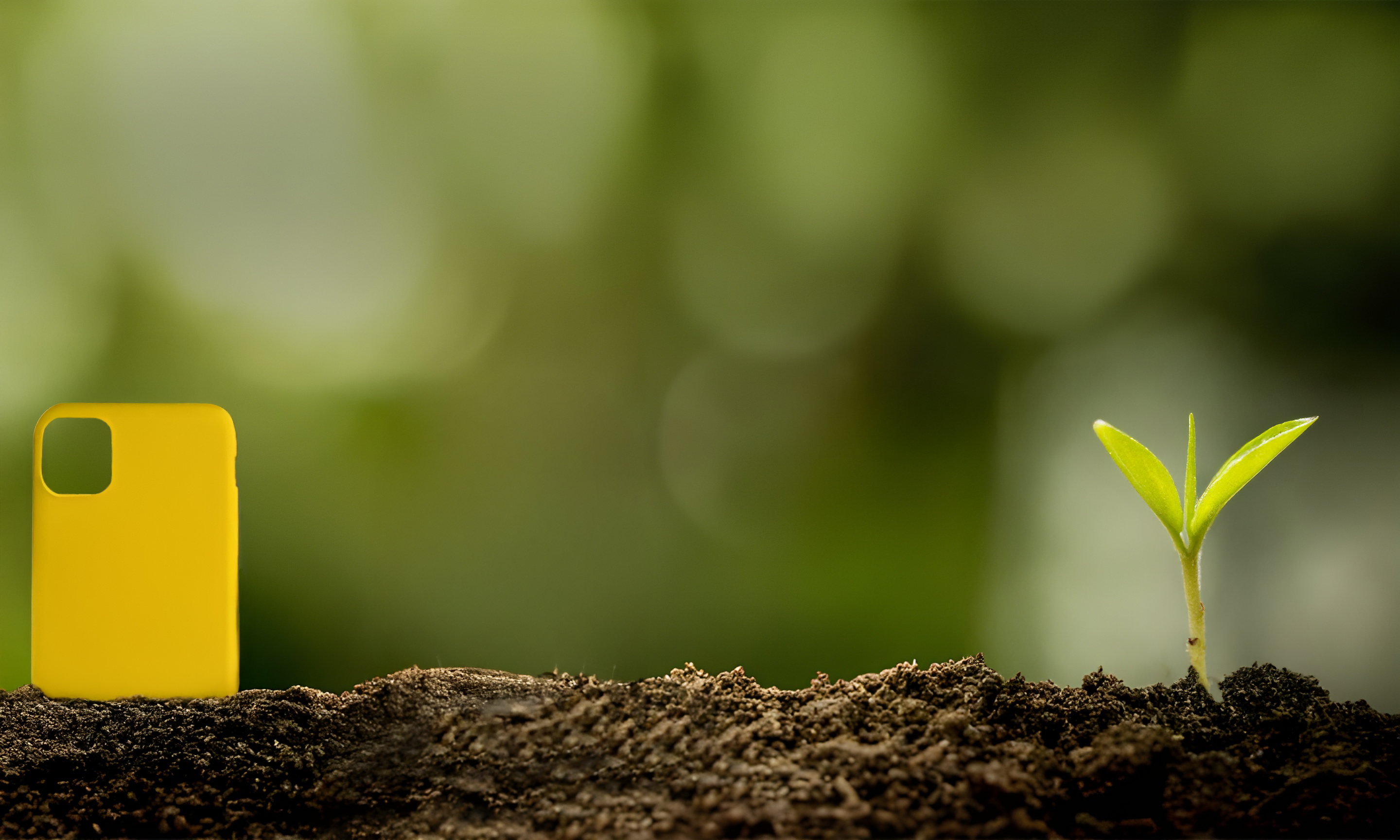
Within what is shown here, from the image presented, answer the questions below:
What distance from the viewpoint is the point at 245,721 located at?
1.01 meters

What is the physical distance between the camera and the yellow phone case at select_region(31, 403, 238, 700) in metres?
1.13

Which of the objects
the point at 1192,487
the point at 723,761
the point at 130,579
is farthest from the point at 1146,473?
the point at 130,579

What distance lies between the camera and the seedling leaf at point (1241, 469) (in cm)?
101

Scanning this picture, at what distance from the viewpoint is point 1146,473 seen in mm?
1051

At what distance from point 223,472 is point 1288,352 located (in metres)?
1.67

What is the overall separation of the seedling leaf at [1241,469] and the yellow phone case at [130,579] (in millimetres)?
1383

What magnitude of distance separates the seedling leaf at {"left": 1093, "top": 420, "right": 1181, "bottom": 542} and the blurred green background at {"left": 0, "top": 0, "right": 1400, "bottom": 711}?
221 millimetres

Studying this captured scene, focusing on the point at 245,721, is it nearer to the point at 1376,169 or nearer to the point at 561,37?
the point at 561,37

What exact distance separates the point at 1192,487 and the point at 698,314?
0.76m

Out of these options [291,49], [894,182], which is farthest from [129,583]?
[894,182]

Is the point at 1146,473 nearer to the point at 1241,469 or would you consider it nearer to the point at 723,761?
the point at 1241,469

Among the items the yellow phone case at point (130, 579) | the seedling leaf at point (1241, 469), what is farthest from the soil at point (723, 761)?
the seedling leaf at point (1241, 469)

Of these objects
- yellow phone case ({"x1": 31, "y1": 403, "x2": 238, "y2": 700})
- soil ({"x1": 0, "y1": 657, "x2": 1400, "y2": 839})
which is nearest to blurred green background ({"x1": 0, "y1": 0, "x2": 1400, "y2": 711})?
yellow phone case ({"x1": 31, "y1": 403, "x2": 238, "y2": 700})

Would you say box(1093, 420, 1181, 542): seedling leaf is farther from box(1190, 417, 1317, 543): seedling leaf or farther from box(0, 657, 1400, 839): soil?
box(0, 657, 1400, 839): soil
